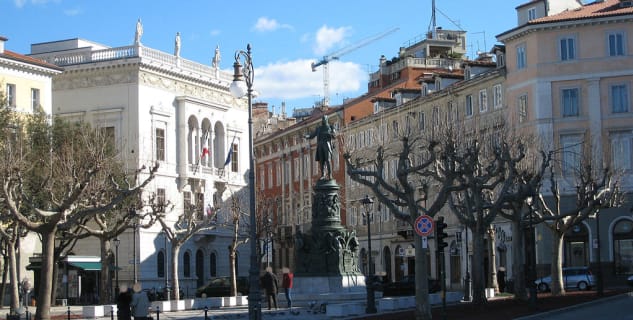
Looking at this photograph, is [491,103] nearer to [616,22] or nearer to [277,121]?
[616,22]

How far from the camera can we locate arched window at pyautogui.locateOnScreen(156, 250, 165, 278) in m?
73.6

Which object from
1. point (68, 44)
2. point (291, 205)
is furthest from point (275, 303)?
point (291, 205)

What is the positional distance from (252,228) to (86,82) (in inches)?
1821

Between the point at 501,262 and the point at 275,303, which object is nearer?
the point at 275,303

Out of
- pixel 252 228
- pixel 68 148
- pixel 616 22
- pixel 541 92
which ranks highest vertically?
pixel 616 22

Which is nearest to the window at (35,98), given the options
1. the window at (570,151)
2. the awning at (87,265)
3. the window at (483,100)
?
the awning at (87,265)

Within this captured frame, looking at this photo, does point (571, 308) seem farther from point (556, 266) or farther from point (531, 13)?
point (531, 13)

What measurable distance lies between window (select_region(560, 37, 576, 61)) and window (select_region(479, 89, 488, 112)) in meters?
6.28

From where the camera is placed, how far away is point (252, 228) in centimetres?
3016

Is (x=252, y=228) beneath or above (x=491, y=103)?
beneath

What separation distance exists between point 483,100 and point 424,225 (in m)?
41.0

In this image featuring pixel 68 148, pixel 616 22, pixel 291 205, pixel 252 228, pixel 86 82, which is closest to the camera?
pixel 252 228

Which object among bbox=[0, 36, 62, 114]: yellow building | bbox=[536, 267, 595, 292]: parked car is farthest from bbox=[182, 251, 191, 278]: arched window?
bbox=[536, 267, 595, 292]: parked car

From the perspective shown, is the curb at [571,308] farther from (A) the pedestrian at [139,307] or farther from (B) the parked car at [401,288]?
(B) the parked car at [401,288]
